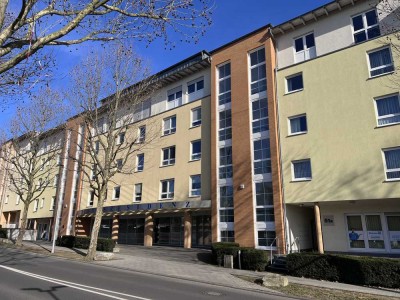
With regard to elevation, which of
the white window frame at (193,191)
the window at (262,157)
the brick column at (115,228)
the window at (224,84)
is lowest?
the brick column at (115,228)

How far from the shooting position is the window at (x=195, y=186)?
25.8 metres

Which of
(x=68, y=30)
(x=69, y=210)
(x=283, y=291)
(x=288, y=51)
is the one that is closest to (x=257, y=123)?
(x=288, y=51)

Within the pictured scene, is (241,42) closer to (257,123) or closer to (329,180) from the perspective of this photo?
(257,123)

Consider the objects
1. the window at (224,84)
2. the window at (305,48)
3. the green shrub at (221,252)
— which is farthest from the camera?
the window at (224,84)

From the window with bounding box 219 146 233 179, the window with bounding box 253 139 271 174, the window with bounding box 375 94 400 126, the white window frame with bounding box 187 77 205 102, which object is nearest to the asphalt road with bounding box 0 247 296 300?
the window with bounding box 253 139 271 174

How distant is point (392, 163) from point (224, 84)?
42.7 feet

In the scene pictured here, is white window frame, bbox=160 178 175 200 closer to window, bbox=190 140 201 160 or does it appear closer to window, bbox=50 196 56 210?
window, bbox=190 140 201 160

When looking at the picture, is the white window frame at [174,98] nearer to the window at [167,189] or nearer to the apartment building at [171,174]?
the apartment building at [171,174]

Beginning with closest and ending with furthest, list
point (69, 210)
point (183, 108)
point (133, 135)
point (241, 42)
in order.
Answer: point (241, 42) < point (183, 108) < point (133, 135) < point (69, 210)

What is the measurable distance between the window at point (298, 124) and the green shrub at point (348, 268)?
8.80m

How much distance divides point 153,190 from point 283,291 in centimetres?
1926

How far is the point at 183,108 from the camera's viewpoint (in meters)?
28.7

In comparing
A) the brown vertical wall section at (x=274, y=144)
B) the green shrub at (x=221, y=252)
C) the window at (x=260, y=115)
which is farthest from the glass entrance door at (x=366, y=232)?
the window at (x=260, y=115)

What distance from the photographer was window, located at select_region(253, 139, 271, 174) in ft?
71.3
